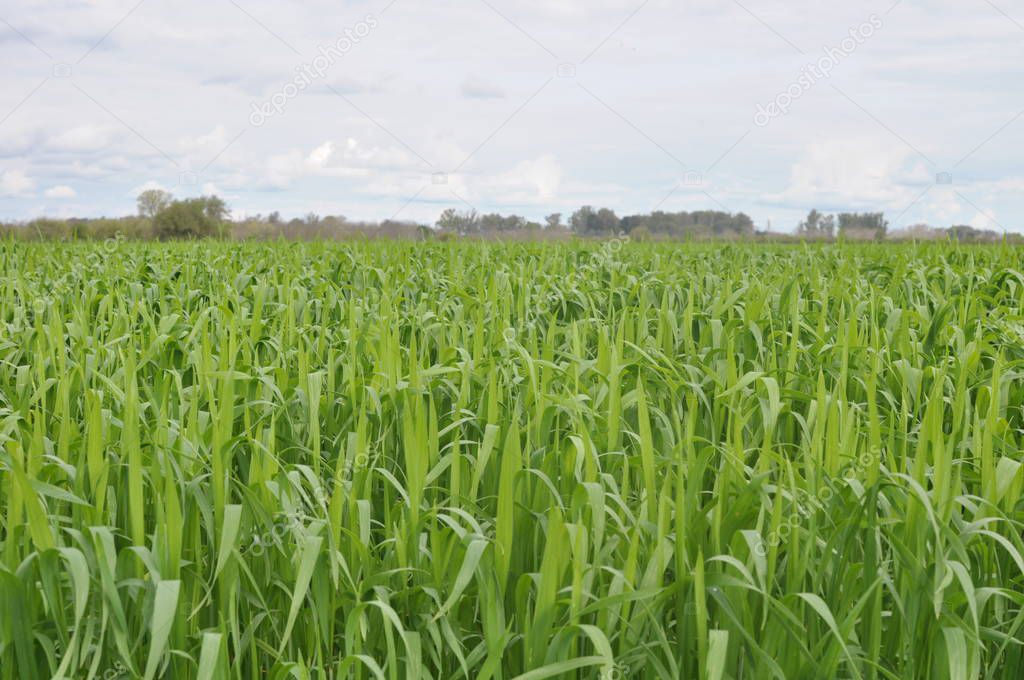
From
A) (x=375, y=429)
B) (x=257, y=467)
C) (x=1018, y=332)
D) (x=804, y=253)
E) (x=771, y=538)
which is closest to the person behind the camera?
(x=771, y=538)

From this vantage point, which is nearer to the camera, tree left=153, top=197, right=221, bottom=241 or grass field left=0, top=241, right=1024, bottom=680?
grass field left=0, top=241, right=1024, bottom=680

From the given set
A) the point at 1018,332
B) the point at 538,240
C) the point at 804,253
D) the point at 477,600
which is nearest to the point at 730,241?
the point at 804,253

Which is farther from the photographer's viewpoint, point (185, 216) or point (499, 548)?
point (185, 216)

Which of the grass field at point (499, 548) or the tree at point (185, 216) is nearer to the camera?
the grass field at point (499, 548)

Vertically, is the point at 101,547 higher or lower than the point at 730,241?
lower

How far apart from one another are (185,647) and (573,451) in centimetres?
101

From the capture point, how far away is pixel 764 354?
4008mm

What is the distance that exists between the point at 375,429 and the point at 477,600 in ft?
3.14

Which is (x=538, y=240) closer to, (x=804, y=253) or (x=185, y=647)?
(x=804, y=253)

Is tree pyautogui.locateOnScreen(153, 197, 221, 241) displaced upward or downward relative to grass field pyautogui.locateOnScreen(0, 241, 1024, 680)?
upward

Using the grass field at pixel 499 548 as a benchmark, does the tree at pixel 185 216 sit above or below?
above

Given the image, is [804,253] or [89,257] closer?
[89,257]

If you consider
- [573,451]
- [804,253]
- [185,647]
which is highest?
[804,253]

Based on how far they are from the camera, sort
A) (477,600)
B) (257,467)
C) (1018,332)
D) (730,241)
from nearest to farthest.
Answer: (477,600)
(257,467)
(1018,332)
(730,241)
